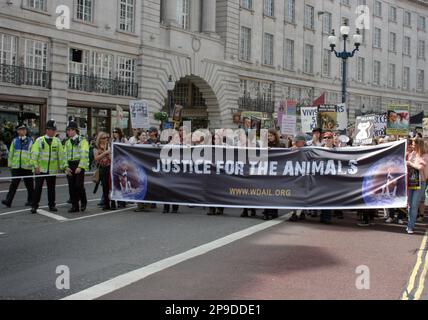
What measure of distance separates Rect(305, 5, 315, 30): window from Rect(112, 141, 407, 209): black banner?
4074 centimetres

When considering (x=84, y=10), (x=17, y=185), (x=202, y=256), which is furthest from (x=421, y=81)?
(x=202, y=256)

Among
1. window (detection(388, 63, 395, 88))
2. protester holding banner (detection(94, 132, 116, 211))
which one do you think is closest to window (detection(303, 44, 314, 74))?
window (detection(388, 63, 395, 88))

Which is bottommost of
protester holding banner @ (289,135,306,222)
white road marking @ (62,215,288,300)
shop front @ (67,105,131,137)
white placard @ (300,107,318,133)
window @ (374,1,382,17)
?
white road marking @ (62,215,288,300)

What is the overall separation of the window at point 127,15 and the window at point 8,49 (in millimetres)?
7862

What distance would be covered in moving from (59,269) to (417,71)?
2568 inches

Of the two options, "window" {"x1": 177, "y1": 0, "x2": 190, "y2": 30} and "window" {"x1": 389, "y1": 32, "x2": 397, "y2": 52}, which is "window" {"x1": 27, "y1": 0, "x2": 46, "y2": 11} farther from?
"window" {"x1": 389, "y1": 32, "x2": 397, "y2": 52}

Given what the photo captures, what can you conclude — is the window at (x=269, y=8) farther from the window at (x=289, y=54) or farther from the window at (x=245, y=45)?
the window at (x=289, y=54)

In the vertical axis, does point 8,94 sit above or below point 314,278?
above

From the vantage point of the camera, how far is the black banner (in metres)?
11.1

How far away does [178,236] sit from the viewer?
966 cm

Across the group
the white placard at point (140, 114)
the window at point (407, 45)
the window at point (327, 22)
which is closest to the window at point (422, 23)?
the window at point (407, 45)
